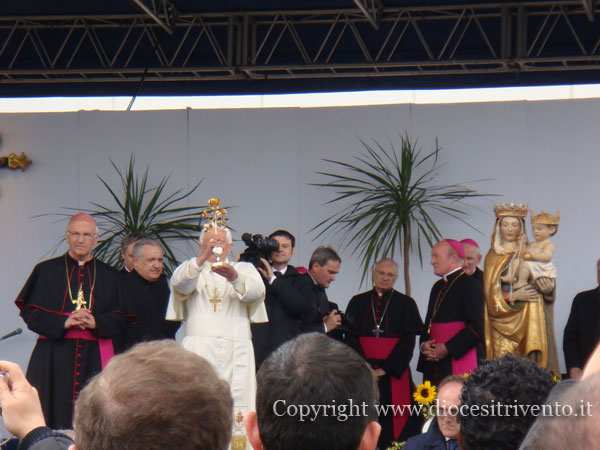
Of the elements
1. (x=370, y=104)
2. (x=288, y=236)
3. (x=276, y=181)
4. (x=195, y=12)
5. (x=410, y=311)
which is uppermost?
(x=195, y=12)

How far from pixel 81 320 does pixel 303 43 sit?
4146 millimetres

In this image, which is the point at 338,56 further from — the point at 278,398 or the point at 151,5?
the point at 278,398

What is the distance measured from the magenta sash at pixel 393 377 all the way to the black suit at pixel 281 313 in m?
0.97

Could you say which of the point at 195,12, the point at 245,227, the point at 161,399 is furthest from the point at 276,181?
the point at 161,399

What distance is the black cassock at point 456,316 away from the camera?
6.96 m

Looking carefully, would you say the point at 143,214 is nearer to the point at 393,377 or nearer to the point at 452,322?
the point at 393,377

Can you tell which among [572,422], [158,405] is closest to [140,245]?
[158,405]

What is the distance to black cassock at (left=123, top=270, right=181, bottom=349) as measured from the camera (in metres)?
6.89

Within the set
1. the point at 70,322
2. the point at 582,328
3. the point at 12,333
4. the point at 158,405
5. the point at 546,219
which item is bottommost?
the point at 12,333

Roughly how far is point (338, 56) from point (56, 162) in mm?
3010

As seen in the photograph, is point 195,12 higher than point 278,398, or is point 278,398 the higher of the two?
point 195,12

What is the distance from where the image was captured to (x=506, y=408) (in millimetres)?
2344

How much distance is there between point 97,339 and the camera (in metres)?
6.35

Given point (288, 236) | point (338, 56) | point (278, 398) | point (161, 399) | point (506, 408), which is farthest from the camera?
point (338, 56)
